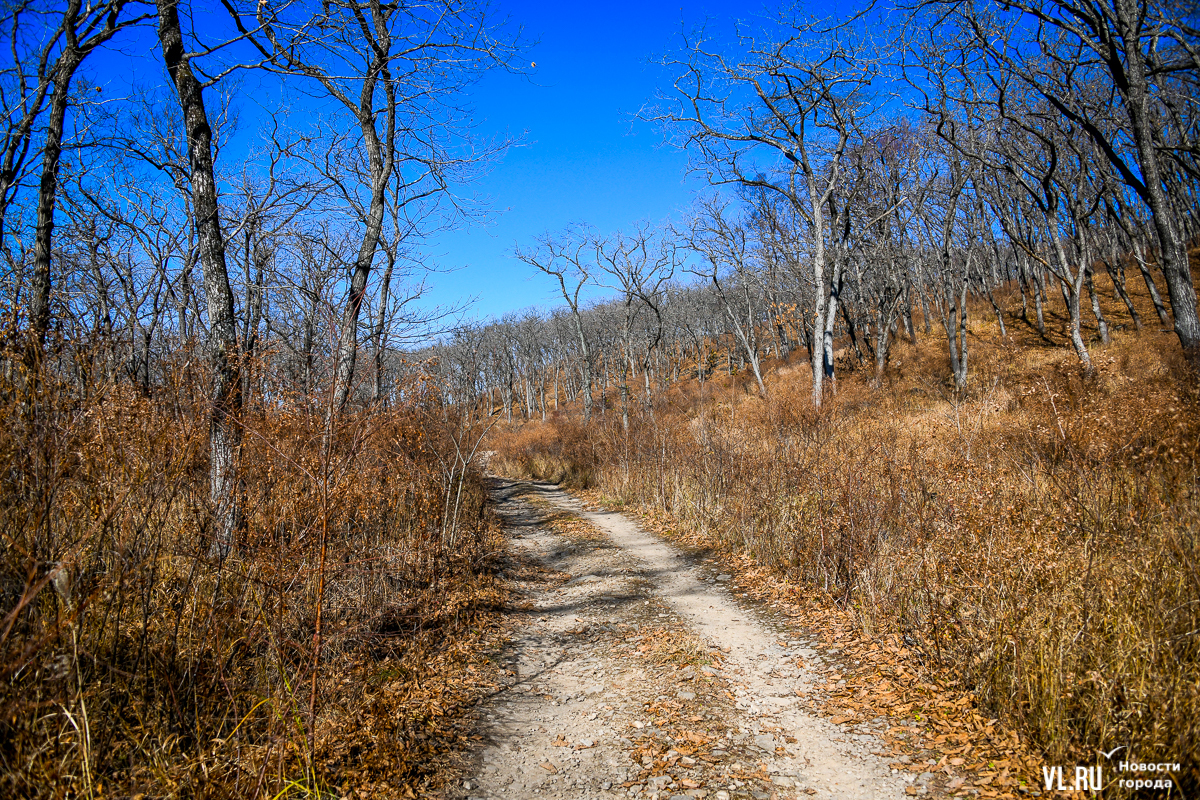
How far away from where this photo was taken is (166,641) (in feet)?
11.2

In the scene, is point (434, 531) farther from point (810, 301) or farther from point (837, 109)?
point (810, 301)

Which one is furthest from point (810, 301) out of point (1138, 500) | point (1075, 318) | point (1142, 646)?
point (1142, 646)

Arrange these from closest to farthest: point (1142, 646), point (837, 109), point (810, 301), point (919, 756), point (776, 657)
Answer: point (1142, 646) < point (919, 756) < point (776, 657) < point (837, 109) < point (810, 301)

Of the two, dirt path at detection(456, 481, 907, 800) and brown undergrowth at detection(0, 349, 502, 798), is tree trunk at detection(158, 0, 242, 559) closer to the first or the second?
brown undergrowth at detection(0, 349, 502, 798)

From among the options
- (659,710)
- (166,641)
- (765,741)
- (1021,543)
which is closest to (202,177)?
(166,641)

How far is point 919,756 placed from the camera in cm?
341

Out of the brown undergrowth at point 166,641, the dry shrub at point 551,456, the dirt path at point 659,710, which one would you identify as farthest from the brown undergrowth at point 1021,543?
the dry shrub at point 551,456

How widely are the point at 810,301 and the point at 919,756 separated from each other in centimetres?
3489

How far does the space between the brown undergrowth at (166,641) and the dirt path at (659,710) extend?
0.58 m

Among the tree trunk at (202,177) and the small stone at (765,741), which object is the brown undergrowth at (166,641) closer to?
the tree trunk at (202,177)

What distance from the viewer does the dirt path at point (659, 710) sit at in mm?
3371

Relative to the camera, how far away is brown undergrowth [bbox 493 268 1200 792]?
318cm

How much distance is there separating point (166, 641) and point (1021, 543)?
630cm

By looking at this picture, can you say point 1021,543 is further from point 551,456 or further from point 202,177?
point 551,456
